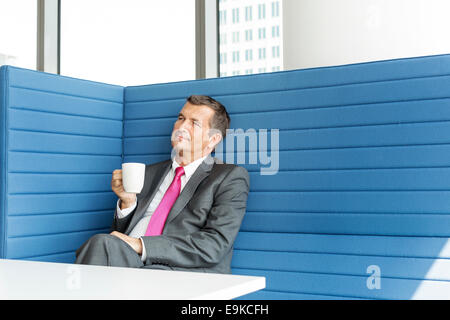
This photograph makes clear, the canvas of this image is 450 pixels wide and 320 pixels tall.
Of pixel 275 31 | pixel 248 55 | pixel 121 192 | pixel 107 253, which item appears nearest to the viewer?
pixel 107 253

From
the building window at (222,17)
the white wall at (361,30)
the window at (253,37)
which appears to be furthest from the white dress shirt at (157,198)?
the building window at (222,17)

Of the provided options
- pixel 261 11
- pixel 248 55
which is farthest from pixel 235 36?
pixel 261 11

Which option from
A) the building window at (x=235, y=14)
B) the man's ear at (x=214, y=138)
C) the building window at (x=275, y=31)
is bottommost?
the man's ear at (x=214, y=138)

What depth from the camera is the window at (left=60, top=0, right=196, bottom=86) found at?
11.4ft

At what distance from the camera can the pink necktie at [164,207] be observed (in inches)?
72.0

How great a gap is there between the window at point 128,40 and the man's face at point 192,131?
175 centimetres

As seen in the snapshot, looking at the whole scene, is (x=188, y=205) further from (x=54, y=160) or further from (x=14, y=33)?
(x=14, y=33)

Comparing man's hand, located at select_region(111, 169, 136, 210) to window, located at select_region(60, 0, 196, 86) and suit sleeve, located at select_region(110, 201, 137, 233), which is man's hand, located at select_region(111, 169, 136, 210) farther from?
window, located at select_region(60, 0, 196, 86)

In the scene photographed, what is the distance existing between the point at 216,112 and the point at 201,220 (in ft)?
1.37

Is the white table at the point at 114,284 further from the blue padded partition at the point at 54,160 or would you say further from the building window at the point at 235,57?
the building window at the point at 235,57

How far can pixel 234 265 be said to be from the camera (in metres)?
1.89

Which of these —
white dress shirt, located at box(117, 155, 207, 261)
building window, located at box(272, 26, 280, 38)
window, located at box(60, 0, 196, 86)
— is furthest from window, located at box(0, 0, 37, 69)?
white dress shirt, located at box(117, 155, 207, 261)

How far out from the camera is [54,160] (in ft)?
6.19
